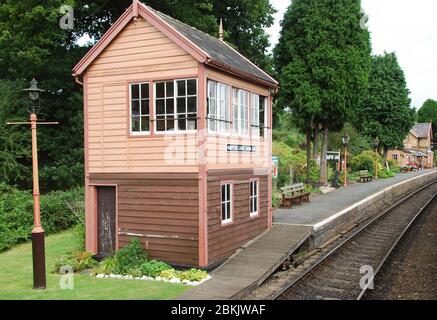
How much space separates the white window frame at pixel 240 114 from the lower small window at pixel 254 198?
1.68 metres

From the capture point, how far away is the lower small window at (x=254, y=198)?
14.6 m

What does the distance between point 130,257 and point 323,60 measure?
18417 millimetres

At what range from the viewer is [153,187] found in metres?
12.4

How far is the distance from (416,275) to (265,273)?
4022mm

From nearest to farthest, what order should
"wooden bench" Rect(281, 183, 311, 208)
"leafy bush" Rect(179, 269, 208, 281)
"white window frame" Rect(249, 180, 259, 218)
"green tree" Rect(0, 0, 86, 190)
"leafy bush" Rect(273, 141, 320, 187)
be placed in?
"leafy bush" Rect(179, 269, 208, 281) → "white window frame" Rect(249, 180, 259, 218) → "green tree" Rect(0, 0, 86, 190) → "wooden bench" Rect(281, 183, 311, 208) → "leafy bush" Rect(273, 141, 320, 187)

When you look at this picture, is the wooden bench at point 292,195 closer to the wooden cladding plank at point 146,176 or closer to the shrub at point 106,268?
the wooden cladding plank at point 146,176

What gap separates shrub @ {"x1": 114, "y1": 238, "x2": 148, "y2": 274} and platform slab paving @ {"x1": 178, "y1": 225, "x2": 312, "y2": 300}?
2.05 metres

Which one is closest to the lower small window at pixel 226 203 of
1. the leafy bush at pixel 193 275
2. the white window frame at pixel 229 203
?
the white window frame at pixel 229 203

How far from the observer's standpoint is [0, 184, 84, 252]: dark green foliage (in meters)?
16.7

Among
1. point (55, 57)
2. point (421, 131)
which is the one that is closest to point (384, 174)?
point (55, 57)

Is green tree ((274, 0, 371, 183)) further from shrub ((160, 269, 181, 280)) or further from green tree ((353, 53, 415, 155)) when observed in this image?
green tree ((353, 53, 415, 155))

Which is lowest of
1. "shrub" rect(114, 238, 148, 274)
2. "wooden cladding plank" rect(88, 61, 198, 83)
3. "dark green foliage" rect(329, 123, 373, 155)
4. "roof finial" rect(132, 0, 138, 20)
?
"shrub" rect(114, 238, 148, 274)

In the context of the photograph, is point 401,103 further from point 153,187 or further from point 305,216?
point 153,187

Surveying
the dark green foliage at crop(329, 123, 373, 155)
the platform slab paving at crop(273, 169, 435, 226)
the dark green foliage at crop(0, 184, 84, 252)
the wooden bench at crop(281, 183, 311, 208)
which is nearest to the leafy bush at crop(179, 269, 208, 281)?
the platform slab paving at crop(273, 169, 435, 226)
